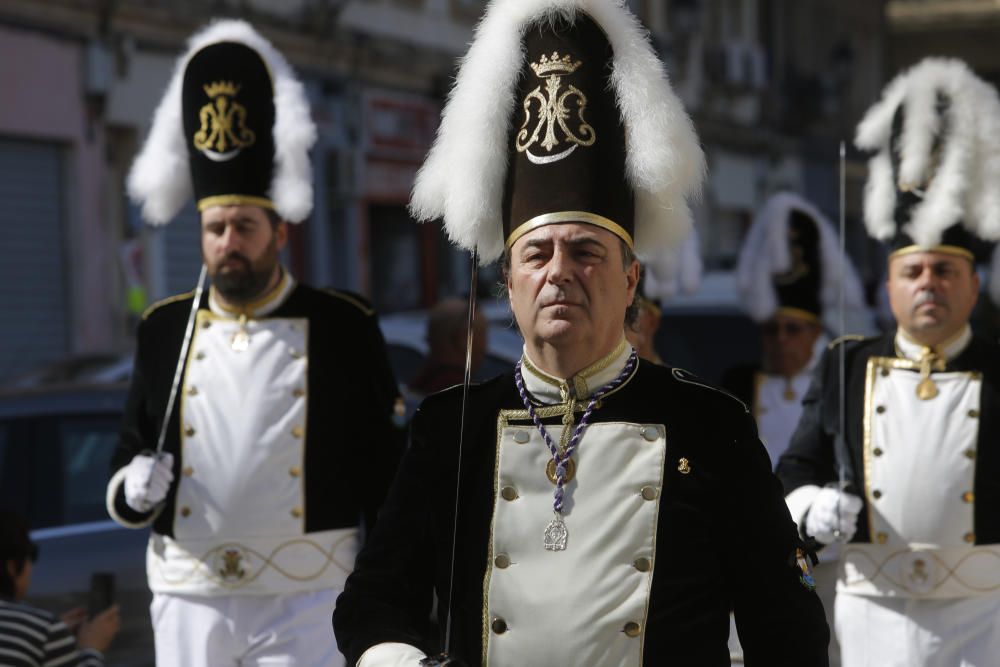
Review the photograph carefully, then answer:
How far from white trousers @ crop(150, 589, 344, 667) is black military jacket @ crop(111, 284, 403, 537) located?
23 cm

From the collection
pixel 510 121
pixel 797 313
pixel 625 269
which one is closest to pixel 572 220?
pixel 625 269

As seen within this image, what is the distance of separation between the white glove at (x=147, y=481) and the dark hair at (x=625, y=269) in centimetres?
166

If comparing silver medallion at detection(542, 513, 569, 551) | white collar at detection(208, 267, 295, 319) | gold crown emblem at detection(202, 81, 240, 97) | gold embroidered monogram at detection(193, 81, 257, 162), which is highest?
gold crown emblem at detection(202, 81, 240, 97)

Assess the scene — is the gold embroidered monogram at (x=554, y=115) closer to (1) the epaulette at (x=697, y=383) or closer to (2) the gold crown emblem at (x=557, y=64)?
(2) the gold crown emblem at (x=557, y=64)

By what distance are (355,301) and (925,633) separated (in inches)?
79.7

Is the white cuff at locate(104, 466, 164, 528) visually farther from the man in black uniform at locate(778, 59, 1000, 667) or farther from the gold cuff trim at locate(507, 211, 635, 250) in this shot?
the gold cuff trim at locate(507, 211, 635, 250)

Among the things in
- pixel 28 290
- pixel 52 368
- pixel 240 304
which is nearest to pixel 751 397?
pixel 240 304

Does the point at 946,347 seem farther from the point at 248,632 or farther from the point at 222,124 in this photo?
the point at 222,124

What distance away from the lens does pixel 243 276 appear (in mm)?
4742

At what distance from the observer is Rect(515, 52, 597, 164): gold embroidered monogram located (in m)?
2.97

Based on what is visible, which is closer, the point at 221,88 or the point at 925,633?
the point at 925,633

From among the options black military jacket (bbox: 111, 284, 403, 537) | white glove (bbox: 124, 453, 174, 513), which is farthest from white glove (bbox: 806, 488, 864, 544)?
white glove (bbox: 124, 453, 174, 513)

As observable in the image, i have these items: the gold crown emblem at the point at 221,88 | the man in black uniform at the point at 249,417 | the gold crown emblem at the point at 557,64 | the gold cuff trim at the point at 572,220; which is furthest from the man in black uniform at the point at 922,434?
the gold crown emblem at the point at 221,88

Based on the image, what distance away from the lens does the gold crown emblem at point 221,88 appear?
16.6 feet
